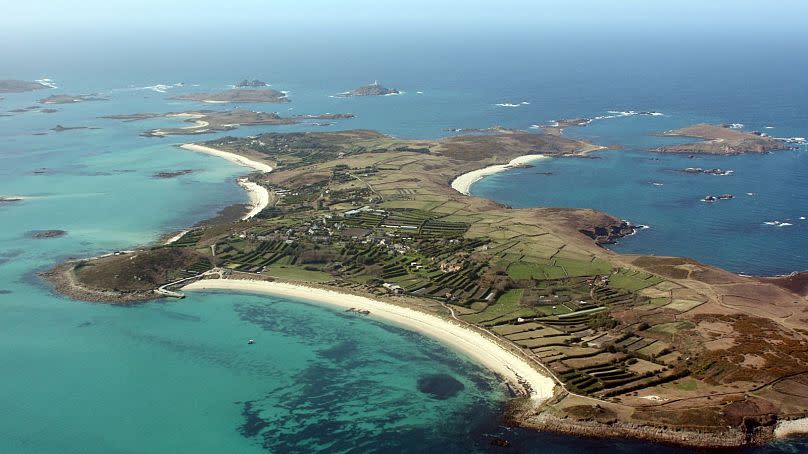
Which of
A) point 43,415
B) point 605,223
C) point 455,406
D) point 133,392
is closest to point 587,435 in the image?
point 455,406

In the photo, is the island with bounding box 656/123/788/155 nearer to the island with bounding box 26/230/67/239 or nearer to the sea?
the sea

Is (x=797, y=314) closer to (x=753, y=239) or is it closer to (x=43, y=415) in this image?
(x=753, y=239)

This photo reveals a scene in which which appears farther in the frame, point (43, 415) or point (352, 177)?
point (352, 177)

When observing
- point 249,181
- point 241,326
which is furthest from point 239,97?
point 241,326

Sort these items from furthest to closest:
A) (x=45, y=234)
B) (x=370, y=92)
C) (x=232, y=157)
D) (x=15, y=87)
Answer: (x=15, y=87) → (x=370, y=92) → (x=232, y=157) → (x=45, y=234)

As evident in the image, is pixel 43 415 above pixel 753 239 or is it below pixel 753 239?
below

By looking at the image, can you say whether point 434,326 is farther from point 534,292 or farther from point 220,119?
point 220,119
